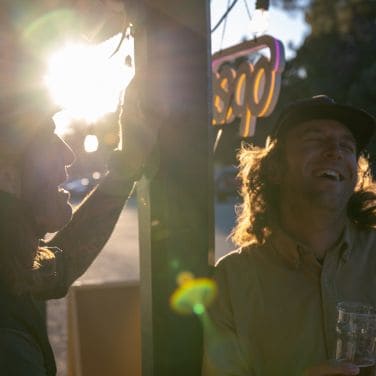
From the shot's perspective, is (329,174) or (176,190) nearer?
(176,190)

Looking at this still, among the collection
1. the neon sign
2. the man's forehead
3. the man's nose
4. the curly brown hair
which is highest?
the neon sign

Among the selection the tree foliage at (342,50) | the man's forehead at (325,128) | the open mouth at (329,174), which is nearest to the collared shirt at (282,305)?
the open mouth at (329,174)

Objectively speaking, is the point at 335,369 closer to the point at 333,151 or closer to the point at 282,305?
the point at 282,305

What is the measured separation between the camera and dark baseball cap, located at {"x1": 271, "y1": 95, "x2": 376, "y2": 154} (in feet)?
7.93

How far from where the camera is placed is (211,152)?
6.91 feet

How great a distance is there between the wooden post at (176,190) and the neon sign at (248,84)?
3.73m

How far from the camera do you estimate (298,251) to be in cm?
223

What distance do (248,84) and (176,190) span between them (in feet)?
14.0

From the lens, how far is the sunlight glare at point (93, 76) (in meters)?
2.03

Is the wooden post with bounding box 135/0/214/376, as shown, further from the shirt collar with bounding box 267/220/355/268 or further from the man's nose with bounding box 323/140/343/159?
the man's nose with bounding box 323/140/343/159

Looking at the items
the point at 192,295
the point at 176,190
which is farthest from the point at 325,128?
the point at 192,295

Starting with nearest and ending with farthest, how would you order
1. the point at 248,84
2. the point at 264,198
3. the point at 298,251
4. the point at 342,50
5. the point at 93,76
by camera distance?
the point at 298,251 < the point at 93,76 < the point at 264,198 < the point at 248,84 < the point at 342,50

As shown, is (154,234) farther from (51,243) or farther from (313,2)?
(313,2)

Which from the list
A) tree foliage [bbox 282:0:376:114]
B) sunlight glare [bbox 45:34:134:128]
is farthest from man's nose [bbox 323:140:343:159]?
tree foliage [bbox 282:0:376:114]
